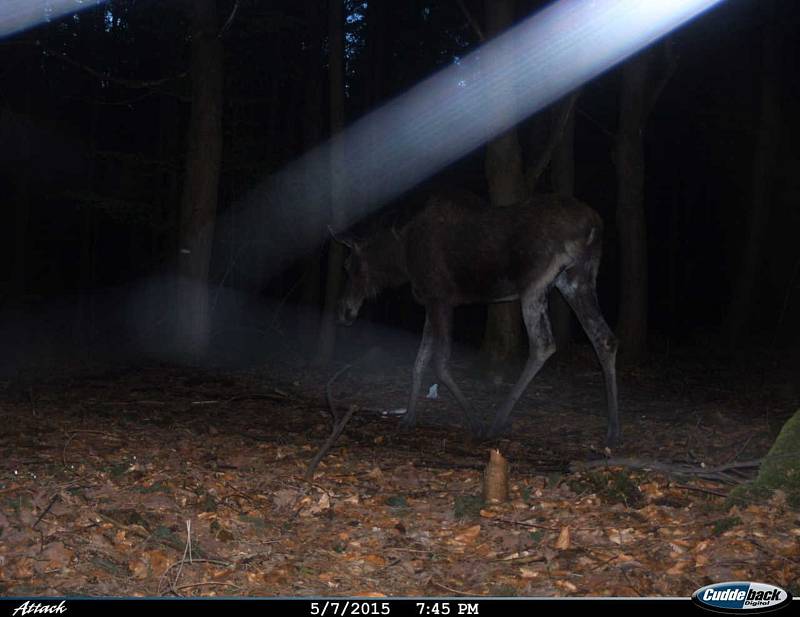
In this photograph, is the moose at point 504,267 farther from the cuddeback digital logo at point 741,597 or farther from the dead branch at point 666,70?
the dead branch at point 666,70

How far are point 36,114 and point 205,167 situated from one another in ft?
35.0

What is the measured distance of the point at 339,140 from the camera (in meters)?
14.2

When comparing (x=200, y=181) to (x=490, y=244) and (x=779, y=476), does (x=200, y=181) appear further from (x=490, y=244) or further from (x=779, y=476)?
(x=779, y=476)

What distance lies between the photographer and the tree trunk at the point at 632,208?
1464 centimetres

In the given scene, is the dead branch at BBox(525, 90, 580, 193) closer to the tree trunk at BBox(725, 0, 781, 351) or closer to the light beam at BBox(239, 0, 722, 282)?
the light beam at BBox(239, 0, 722, 282)

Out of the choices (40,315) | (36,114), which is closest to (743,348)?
(36,114)

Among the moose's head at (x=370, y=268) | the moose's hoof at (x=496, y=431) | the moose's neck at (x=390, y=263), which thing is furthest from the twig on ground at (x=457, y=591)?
the moose's head at (x=370, y=268)

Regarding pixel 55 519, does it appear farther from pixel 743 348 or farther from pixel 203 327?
pixel 743 348

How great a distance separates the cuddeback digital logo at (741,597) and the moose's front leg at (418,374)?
5078 millimetres

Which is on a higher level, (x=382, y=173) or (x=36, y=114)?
(x=36, y=114)

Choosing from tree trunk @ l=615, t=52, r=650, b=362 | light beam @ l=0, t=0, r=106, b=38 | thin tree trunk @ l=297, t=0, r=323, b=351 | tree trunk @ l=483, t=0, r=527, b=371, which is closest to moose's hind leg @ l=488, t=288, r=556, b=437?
tree trunk @ l=483, t=0, r=527, b=371

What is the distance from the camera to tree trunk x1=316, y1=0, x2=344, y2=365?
557 inches

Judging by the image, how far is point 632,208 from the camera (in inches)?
582

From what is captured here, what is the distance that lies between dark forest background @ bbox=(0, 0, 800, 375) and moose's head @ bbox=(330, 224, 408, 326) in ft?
9.84
